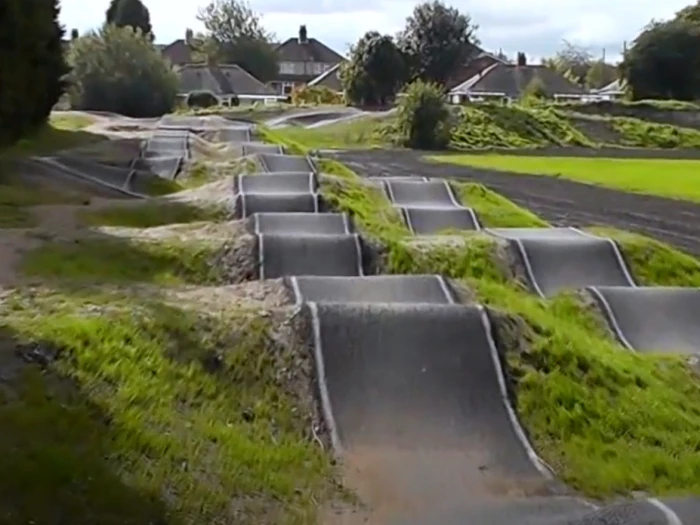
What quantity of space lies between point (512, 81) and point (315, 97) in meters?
15.6

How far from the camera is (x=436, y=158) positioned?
3866 cm

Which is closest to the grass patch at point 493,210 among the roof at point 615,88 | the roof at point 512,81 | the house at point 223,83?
the roof at point 615,88

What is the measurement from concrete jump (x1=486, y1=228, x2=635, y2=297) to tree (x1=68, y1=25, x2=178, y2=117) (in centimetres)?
3343

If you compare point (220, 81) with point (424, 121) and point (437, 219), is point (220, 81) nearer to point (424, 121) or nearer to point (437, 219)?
point (424, 121)

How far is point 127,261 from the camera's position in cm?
1239

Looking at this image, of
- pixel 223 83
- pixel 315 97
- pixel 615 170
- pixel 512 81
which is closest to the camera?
pixel 615 170

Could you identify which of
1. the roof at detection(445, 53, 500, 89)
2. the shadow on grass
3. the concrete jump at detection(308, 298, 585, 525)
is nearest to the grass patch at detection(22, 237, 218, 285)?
the concrete jump at detection(308, 298, 585, 525)

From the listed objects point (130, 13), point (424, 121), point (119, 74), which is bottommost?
point (424, 121)

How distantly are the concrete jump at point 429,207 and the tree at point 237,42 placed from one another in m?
72.8

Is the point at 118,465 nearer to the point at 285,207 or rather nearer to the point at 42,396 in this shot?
the point at 42,396

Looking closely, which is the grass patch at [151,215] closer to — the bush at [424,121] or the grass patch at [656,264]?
the grass patch at [656,264]

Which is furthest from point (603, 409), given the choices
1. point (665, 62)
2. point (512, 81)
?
point (512, 81)

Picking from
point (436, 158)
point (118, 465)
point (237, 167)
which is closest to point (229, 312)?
point (118, 465)

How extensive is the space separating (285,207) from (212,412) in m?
9.85
